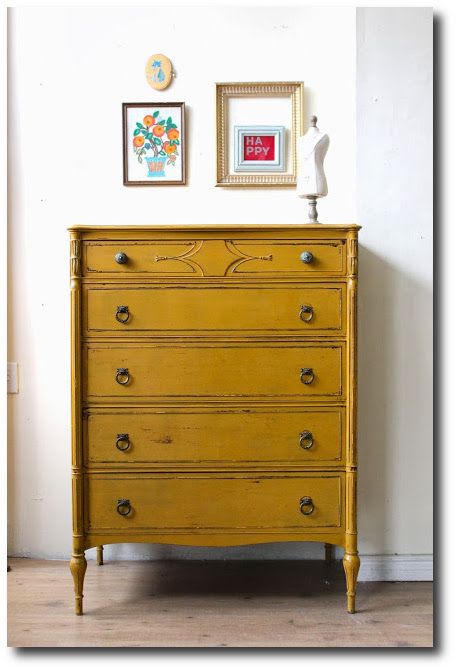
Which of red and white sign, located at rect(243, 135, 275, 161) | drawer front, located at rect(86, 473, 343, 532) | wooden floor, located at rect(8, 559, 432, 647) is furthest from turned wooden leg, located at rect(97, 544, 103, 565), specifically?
red and white sign, located at rect(243, 135, 275, 161)

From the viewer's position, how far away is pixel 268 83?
2.83 meters

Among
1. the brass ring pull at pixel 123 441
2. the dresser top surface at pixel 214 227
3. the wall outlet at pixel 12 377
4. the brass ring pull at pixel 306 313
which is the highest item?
the dresser top surface at pixel 214 227

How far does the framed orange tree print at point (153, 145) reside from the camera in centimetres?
287

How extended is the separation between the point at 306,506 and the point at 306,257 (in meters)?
0.83

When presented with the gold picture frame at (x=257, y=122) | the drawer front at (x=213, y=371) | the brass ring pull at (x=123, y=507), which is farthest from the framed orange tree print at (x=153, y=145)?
the brass ring pull at (x=123, y=507)

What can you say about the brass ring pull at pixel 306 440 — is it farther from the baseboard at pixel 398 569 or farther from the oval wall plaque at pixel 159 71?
the oval wall plaque at pixel 159 71

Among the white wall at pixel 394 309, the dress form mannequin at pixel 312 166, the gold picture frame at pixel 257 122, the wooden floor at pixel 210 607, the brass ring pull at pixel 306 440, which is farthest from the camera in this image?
the gold picture frame at pixel 257 122

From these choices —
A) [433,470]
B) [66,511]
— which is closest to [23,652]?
[66,511]

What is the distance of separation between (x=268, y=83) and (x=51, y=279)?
3.86 feet

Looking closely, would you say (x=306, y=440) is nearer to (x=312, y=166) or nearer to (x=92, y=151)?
(x=312, y=166)

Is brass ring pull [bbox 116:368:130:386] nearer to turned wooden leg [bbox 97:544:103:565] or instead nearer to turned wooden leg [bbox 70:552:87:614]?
turned wooden leg [bbox 70:552:87:614]

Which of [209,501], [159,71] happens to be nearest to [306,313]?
[209,501]

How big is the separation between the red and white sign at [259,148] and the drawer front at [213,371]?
901 millimetres

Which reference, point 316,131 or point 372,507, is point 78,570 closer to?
point 372,507
